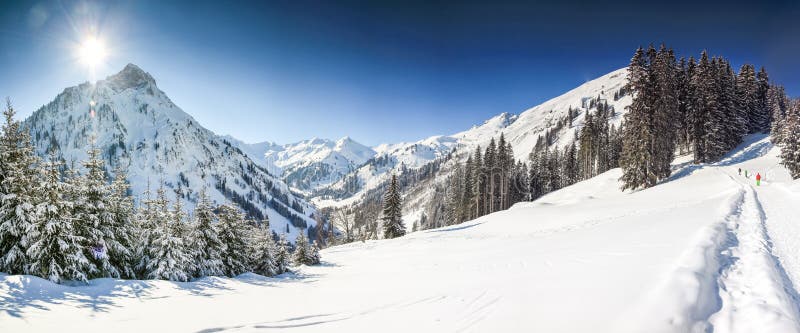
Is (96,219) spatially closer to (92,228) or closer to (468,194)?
(92,228)

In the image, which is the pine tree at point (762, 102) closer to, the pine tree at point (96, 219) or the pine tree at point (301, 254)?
the pine tree at point (301, 254)

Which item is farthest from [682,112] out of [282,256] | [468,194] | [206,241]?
[206,241]

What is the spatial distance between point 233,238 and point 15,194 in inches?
350

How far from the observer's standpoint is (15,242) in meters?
11.2

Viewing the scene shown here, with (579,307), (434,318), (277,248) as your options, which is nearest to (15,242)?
(277,248)

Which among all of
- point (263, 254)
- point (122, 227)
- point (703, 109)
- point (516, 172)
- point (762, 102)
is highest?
point (762, 102)

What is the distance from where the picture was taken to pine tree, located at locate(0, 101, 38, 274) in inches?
428

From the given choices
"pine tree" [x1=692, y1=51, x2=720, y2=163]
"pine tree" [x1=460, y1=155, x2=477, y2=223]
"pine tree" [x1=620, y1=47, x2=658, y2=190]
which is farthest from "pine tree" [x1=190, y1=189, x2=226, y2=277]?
"pine tree" [x1=692, y1=51, x2=720, y2=163]

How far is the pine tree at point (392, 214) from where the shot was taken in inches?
1754

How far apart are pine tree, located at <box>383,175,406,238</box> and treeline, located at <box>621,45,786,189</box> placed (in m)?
27.6

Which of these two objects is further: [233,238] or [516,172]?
[516,172]

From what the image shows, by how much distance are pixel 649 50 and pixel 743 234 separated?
115 ft

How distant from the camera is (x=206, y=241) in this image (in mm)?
16625

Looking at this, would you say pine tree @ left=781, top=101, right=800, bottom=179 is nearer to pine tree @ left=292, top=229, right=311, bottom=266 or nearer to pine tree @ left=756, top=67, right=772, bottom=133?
pine tree @ left=756, top=67, right=772, bottom=133
